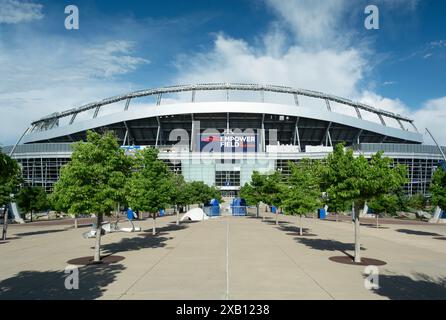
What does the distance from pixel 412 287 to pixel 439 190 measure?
18.6 meters

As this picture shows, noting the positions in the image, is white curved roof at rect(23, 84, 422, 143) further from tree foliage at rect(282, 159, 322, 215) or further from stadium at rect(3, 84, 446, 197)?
tree foliage at rect(282, 159, 322, 215)

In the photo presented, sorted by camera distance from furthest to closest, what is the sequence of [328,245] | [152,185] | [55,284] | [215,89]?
[215,89] → [152,185] → [328,245] → [55,284]

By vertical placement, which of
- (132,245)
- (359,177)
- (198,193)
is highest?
(359,177)

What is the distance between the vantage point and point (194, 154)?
102 meters

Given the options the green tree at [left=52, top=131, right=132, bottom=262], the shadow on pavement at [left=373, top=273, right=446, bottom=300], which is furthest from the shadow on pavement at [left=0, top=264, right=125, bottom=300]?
the shadow on pavement at [left=373, top=273, right=446, bottom=300]

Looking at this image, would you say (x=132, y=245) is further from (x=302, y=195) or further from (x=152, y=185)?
(x=302, y=195)

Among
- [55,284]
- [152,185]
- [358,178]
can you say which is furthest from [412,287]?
[152,185]

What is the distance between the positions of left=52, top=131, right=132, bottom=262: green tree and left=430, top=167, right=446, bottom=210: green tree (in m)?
22.7

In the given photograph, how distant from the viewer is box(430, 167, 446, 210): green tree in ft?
91.7

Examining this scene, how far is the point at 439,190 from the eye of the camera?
93.5 feet

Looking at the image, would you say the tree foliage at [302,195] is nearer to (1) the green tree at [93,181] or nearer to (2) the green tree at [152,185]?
(2) the green tree at [152,185]

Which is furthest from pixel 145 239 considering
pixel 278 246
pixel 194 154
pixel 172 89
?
pixel 172 89

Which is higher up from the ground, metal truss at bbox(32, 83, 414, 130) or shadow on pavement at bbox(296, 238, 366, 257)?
metal truss at bbox(32, 83, 414, 130)
